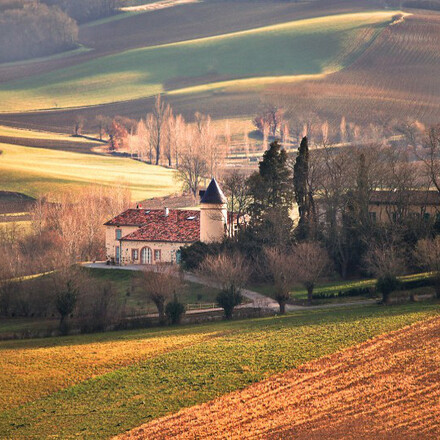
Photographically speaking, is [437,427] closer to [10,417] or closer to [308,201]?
[10,417]

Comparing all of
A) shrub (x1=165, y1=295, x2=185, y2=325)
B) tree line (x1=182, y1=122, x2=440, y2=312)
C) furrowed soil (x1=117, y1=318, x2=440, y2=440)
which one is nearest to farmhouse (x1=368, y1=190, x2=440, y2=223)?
tree line (x1=182, y1=122, x2=440, y2=312)

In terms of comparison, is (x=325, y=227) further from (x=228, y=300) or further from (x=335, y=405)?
(x=335, y=405)

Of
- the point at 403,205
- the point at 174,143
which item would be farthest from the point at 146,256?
the point at 174,143

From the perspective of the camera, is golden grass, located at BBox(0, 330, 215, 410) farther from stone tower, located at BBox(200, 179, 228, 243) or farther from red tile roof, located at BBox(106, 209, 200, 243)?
red tile roof, located at BBox(106, 209, 200, 243)

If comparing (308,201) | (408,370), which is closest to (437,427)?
(408,370)

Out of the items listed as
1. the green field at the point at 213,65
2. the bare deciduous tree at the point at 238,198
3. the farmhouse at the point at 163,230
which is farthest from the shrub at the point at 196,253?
the green field at the point at 213,65

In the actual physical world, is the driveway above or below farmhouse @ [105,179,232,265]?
below
